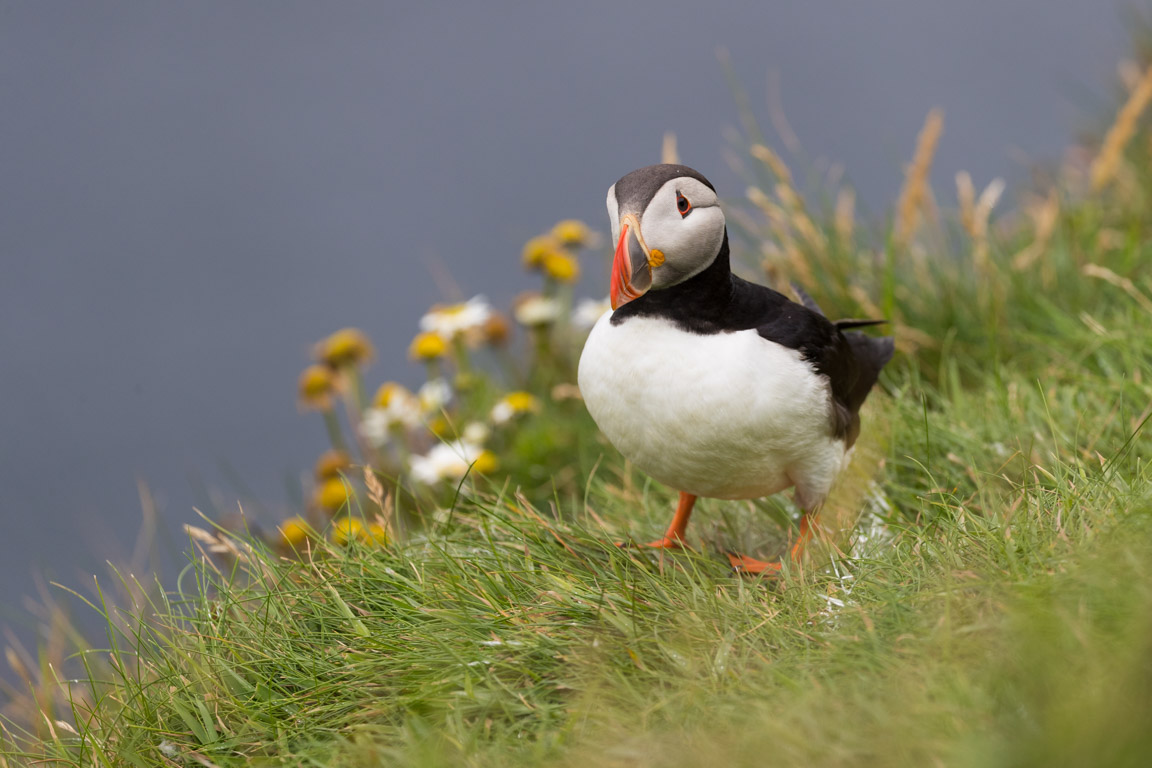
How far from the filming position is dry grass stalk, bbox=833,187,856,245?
5355mm

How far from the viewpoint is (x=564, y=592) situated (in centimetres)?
267

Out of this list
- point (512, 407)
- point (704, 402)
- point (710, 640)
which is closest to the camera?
point (710, 640)

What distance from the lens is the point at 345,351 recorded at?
5.04 m

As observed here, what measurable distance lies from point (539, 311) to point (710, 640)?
10.5ft

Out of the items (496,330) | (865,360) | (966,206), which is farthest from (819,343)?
(496,330)

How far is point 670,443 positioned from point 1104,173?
144 inches

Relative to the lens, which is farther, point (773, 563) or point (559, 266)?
point (559, 266)

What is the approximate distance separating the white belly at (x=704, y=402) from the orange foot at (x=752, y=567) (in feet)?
0.80

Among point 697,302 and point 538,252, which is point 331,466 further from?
point 697,302

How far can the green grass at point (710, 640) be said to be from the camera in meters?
1.93

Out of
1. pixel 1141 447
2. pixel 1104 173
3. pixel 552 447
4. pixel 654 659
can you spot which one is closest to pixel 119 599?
pixel 552 447

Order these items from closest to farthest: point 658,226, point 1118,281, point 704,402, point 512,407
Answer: point 658,226, point 704,402, point 1118,281, point 512,407

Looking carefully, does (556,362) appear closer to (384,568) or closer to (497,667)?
(384,568)

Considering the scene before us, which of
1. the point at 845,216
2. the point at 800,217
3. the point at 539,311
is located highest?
the point at 800,217
